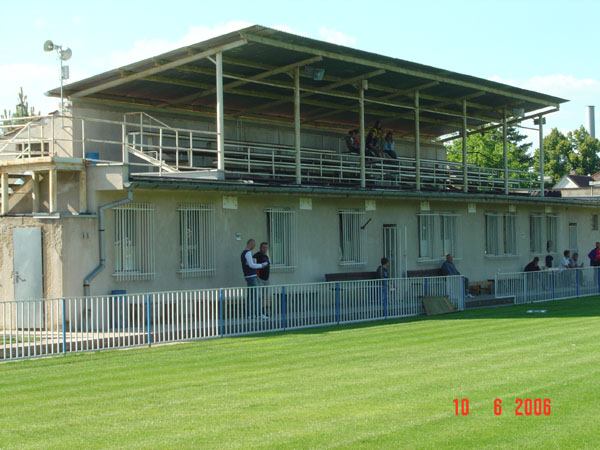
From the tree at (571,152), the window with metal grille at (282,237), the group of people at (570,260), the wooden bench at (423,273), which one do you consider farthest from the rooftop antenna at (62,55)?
the tree at (571,152)

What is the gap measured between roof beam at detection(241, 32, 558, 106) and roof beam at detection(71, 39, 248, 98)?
651mm

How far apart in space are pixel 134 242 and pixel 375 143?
13.4 meters

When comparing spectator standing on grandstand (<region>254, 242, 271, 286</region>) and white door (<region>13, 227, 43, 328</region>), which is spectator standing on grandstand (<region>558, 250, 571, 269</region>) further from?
white door (<region>13, 227, 43, 328</region>)

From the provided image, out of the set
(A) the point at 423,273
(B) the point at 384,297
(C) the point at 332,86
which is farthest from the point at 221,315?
(A) the point at 423,273

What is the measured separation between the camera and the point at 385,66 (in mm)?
28547

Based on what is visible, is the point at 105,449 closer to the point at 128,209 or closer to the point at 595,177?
the point at 128,209

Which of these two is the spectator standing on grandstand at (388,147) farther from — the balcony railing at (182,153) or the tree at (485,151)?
the tree at (485,151)

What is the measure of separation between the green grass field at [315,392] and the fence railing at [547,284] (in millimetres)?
9326

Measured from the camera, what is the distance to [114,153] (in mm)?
28359

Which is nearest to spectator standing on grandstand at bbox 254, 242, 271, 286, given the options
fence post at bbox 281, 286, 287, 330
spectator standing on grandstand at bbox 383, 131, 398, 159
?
fence post at bbox 281, 286, 287, 330

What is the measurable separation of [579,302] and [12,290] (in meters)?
16.9

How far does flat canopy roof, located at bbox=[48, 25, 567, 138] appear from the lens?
1006 inches

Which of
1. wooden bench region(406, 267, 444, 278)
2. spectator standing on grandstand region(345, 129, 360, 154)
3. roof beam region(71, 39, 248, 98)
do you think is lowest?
wooden bench region(406, 267, 444, 278)

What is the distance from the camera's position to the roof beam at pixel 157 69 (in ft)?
79.5
